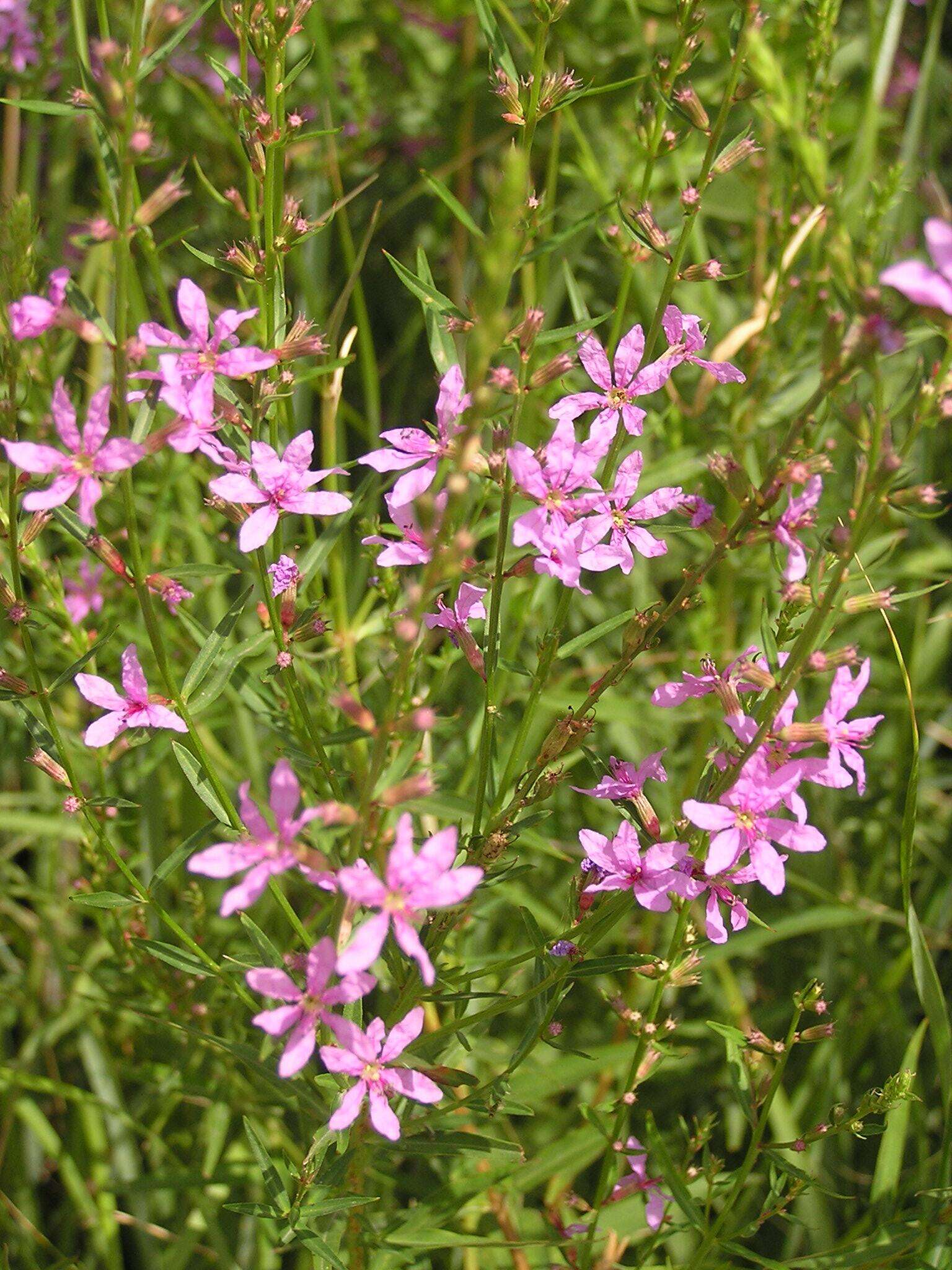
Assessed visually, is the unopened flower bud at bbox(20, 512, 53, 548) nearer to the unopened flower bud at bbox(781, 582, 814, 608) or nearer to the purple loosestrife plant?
the purple loosestrife plant

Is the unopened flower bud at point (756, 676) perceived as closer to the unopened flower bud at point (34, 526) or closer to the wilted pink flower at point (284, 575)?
the wilted pink flower at point (284, 575)

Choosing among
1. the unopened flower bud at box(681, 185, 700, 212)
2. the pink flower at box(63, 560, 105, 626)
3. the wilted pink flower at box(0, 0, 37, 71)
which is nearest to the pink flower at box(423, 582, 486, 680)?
the unopened flower bud at box(681, 185, 700, 212)

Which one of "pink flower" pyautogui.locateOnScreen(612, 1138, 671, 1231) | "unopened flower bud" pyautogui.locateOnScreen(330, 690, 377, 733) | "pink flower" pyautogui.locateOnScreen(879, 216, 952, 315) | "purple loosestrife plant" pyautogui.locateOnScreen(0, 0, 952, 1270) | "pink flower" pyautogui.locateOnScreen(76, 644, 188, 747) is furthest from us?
"pink flower" pyautogui.locateOnScreen(612, 1138, 671, 1231)

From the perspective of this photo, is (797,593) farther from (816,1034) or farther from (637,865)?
(816,1034)

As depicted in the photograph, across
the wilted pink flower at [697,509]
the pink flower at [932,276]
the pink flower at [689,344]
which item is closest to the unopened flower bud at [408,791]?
the wilted pink flower at [697,509]

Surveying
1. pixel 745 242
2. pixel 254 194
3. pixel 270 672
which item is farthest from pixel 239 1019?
pixel 745 242
